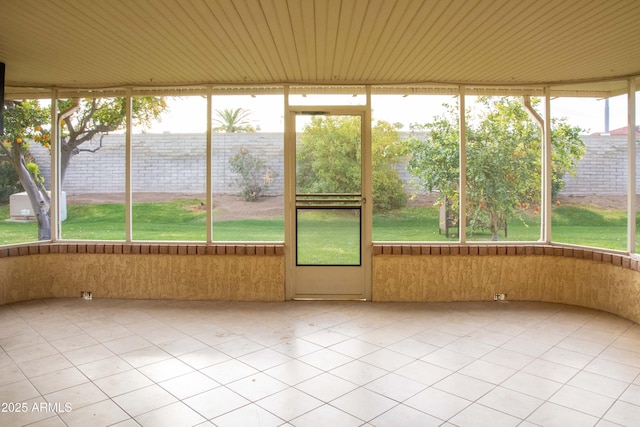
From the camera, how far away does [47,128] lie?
18.5 ft

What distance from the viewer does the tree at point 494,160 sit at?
5590 mm

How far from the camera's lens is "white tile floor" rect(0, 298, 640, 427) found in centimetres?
259

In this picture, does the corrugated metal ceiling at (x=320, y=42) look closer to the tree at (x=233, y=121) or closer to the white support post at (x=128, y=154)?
the white support post at (x=128, y=154)

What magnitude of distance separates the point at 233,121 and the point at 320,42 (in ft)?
7.24

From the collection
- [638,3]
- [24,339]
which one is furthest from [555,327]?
[24,339]

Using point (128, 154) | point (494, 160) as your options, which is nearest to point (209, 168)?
point (128, 154)

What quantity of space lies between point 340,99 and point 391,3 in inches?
95.8

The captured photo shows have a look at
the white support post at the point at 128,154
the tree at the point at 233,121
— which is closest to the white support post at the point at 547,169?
the tree at the point at 233,121

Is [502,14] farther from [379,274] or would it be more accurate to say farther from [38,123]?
[38,123]

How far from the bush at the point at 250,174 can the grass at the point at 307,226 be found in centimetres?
40

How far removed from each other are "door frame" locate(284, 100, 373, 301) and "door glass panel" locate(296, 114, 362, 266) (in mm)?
54

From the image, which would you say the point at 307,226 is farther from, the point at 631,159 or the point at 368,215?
the point at 631,159

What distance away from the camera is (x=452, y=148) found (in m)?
5.70

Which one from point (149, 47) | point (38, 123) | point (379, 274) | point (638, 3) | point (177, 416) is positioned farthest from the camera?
point (38, 123)
